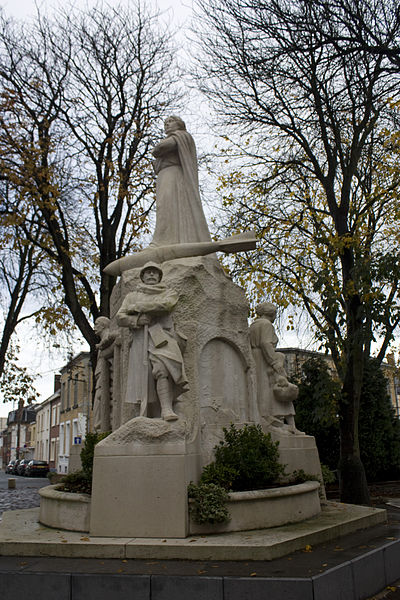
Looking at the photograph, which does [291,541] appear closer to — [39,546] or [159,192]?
[39,546]

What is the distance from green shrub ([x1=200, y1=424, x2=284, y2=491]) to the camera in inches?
260

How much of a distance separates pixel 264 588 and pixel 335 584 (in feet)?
2.25

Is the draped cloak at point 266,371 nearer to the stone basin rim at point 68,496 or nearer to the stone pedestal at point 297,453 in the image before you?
the stone pedestal at point 297,453

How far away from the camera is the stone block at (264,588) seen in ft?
14.6

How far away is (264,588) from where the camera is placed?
14.8 feet

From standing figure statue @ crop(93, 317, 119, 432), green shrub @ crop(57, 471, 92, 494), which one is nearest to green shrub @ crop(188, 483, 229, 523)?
green shrub @ crop(57, 471, 92, 494)

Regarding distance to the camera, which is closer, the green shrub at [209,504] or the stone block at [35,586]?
A: the stone block at [35,586]

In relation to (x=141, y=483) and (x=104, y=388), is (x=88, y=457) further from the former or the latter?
(x=104, y=388)

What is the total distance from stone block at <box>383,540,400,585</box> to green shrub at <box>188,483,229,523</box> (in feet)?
5.64

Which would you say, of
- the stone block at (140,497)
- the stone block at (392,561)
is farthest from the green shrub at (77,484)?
the stone block at (392,561)

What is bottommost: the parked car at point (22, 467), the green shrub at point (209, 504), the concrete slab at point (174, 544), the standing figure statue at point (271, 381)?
the parked car at point (22, 467)

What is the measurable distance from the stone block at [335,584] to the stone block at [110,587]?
1440 mm

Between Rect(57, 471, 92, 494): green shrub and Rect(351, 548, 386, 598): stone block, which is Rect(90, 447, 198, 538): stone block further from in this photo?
Rect(351, 548, 386, 598): stone block

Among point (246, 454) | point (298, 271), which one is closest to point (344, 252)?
point (298, 271)
